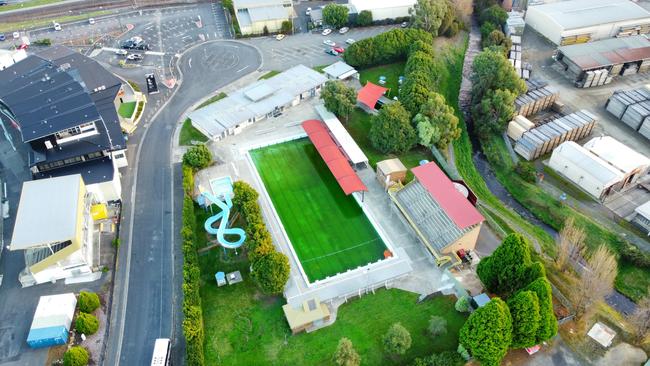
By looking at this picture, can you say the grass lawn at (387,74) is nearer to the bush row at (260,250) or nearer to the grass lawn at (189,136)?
the grass lawn at (189,136)

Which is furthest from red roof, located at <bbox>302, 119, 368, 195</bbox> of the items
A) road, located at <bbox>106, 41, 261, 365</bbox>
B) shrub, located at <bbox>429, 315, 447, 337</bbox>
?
road, located at <bbox>106, 41, 261, 365</bbox>

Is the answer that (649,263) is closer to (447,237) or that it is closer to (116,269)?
(447,237)

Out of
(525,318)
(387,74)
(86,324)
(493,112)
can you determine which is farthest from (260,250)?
(387,74)

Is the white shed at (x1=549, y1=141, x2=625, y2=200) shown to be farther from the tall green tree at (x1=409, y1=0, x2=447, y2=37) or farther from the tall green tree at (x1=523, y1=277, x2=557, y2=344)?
the tall green tree at (x1=409, y1=0, x2=447, y2=37)

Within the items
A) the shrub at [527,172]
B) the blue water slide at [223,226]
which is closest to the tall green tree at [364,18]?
the shrub at [527,172]

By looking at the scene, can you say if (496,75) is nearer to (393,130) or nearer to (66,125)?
(393,130)

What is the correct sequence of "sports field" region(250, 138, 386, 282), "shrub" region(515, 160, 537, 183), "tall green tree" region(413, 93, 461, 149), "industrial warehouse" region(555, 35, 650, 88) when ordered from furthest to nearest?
1. "industrial warehouse" region(555, 35, 650, 88)
2. "tall green tree" region(413, 93, 461, 149)
3. "shrub" region(515, 160, 537, 183)
4. "sports field" region(250, 138, 386, 282)

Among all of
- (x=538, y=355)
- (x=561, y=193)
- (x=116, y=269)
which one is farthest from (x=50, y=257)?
(x=561, y=193)
